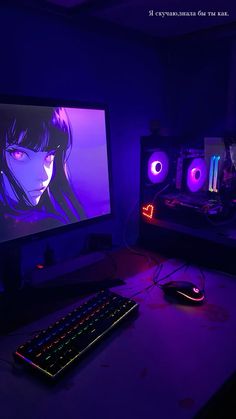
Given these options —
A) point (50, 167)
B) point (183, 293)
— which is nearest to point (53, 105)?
point (50, 167)

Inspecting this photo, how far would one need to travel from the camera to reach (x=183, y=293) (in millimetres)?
1008

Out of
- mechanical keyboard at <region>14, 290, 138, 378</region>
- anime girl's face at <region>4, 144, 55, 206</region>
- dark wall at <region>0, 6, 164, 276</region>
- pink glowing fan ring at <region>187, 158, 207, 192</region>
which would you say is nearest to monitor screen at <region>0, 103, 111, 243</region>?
anime girl's face at <region>4, 144, 55, 206</region>

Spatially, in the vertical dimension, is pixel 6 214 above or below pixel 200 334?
above

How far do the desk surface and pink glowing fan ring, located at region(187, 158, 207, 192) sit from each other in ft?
1.93

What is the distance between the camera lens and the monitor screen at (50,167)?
965 mm

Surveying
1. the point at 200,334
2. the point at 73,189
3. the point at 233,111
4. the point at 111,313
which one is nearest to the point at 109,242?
the point at 73,189

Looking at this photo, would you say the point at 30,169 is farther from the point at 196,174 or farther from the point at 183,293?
the point at 196,174

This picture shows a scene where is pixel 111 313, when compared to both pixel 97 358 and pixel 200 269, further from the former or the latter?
pixel 200 269

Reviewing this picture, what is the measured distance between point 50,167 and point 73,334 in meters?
0.49

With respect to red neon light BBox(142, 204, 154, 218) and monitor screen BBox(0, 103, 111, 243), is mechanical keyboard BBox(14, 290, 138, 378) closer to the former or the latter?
monitor screen BBox(0, 103, 111, 243)

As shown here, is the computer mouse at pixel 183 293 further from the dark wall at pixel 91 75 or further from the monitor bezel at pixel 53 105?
the dark wall at pixel 91 75

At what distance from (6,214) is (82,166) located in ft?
1.02

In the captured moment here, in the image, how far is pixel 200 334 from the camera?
34.0 inches

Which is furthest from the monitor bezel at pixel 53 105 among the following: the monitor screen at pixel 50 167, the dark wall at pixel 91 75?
the dark wall at pixel 91 75
